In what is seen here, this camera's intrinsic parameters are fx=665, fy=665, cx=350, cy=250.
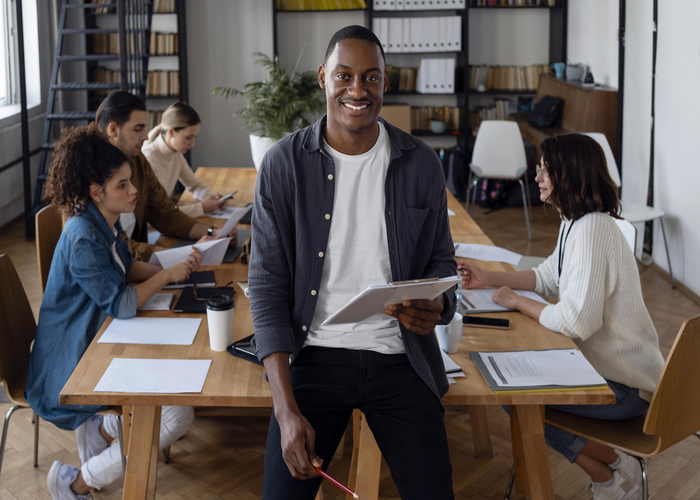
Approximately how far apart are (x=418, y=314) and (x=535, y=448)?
21.7 inches

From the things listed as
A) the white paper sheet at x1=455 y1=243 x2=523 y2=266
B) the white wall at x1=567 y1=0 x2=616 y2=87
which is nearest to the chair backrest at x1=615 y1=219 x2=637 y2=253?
the white paper sheet at x1=455 y1=243 x2=523 y2=266

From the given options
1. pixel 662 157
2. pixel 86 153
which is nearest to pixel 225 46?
pixel 662 157

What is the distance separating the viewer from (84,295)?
2.00 meters

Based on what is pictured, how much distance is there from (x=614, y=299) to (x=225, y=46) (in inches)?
239

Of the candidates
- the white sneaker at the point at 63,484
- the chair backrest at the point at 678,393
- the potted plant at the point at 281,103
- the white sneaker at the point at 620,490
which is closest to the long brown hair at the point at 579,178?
the chair backrest at the point at 678,393

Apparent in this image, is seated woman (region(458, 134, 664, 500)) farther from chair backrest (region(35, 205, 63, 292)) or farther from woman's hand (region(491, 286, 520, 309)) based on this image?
chair backrest (region(35, 205, 63, 292))

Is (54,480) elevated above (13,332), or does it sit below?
below

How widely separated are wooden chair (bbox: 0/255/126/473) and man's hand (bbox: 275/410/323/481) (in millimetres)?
714

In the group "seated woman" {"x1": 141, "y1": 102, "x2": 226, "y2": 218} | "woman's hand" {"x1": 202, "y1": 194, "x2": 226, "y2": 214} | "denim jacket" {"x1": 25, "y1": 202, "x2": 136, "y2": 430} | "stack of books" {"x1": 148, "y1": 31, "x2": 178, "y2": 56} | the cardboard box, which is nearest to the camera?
"denim jacket" {"x1": 25, "y1": 202, "x2": 136, "y2": 430}

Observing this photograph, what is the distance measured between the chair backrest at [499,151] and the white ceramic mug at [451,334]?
415 centimetres

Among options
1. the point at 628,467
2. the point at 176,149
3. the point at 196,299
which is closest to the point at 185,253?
the point at 196,299

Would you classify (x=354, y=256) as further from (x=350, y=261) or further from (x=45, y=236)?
(x=45, y=236)

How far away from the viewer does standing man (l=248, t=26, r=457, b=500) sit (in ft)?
5.02

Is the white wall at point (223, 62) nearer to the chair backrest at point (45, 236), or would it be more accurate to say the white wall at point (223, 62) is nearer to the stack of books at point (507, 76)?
the stack of books at point (507, 76)
